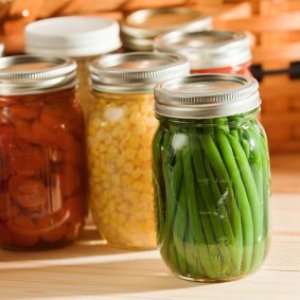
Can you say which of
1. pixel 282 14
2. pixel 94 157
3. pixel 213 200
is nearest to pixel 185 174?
pixel 213 200

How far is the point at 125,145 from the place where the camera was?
89cm

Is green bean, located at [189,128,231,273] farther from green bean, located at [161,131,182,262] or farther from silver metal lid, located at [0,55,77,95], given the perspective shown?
silver metal lid, located at [0,55,77,95]

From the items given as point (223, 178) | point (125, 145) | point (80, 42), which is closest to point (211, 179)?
point (223, 178)

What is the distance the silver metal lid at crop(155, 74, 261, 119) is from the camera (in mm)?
791

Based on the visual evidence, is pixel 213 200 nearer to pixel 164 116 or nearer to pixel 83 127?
pixel 164 116

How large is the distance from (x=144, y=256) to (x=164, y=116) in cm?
17

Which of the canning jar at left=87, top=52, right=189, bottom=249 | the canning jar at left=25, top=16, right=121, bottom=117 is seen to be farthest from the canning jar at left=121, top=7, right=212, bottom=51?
the canning jar at left=87, top=52, right=189, bottom=249

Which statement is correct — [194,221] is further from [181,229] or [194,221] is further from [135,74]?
[135,74]

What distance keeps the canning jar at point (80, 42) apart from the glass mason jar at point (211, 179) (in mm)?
192

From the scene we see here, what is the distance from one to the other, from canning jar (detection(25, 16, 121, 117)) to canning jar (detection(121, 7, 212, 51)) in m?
0.04

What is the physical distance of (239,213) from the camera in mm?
810

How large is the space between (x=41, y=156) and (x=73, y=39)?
0.16 metres

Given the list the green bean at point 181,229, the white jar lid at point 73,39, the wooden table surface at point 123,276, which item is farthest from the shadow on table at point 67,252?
the white jar lid at point 73,39

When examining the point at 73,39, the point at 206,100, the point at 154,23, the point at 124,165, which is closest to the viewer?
the point at 206,100
